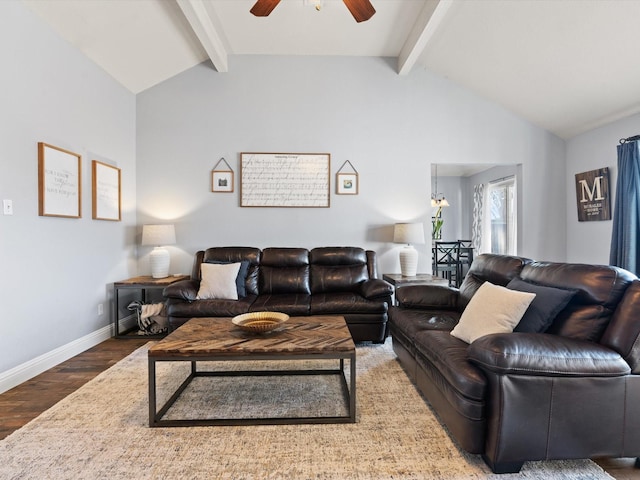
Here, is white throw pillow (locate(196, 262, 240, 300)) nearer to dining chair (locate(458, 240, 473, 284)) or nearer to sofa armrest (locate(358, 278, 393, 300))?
sofa armrest (locate(358, 278, 393, 300))

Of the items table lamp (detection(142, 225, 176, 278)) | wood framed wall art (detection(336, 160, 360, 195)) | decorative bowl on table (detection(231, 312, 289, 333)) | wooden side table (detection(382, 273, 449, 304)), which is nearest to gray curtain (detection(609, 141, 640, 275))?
wooden side table (detection(382, 273, 449, 304))

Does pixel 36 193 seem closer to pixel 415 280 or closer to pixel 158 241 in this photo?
pixel 158 241

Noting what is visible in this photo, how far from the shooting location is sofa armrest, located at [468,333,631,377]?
146 cm

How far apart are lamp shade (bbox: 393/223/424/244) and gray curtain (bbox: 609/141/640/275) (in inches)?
74.1

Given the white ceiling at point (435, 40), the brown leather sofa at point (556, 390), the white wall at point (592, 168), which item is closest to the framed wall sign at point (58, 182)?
the white ceiling at point (435, 40)

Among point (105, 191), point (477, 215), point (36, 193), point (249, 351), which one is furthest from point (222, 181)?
point (477, 215)

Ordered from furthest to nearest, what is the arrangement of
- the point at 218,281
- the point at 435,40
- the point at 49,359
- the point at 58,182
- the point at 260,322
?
1. the point at 435,40
2. the point at 218,281
3. the point at 58,182
4. the point at 49,359
5. the point at 260,322

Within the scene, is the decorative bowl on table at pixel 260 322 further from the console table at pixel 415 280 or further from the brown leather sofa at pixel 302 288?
the console table at pixel 415 280

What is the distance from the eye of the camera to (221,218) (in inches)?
166

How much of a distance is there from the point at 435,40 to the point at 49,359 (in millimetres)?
4785

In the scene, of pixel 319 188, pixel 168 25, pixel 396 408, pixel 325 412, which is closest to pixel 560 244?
pixel 319 188

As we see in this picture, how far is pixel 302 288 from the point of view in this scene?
3.70m

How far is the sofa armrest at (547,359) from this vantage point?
146 cm

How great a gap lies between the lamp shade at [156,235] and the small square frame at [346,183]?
2086 millimetres
